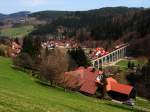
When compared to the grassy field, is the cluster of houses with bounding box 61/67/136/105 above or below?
below

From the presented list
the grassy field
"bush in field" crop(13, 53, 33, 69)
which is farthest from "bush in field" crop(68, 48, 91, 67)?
the grassy field

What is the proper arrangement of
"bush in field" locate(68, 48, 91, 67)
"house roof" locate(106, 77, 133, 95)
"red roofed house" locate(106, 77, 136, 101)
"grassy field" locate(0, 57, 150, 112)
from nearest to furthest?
1. "grassy field" locate(0, 57, 150, 112)
2. "red roofed house" locate(106, 77, 136, 101)
3. "house roof" locate(106, 77, 133, 95)
4. "bush in field" locate(68, 48, 91, 67)

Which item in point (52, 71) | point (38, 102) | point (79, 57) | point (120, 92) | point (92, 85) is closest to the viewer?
point (38, 102)

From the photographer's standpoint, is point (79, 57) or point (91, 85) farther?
point (79, 57)

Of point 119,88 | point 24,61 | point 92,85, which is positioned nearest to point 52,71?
point 92,85

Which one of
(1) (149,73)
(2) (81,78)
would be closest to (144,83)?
(1) (149,73)

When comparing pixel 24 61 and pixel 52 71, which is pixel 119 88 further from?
pixel 24 61

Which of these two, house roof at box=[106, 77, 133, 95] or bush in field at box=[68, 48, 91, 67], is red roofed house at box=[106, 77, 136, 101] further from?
bush in field at box=[68, 48, 91, 67]

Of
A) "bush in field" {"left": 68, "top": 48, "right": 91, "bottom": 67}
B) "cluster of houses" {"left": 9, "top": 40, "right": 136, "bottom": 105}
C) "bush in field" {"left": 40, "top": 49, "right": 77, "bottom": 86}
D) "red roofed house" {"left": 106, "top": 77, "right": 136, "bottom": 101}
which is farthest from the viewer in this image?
"bush in field" {"left": 68, "top": 48, "right": 91, "bottom": 67}
